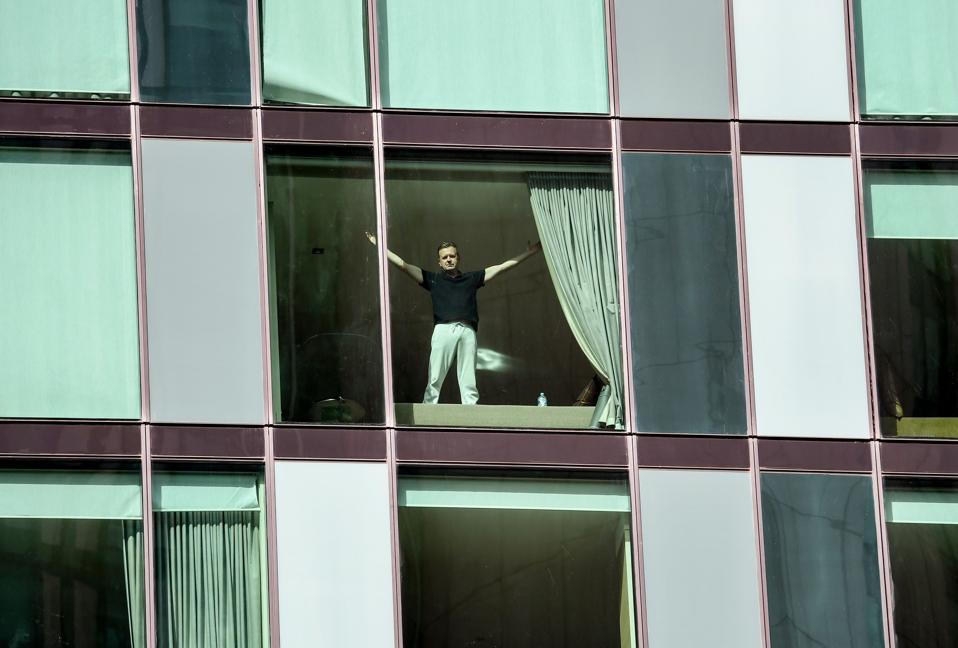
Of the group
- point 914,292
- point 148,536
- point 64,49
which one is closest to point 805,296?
point 914,292

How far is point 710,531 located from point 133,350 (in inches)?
228

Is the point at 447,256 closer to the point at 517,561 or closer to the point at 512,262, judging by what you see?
the point at 512,262

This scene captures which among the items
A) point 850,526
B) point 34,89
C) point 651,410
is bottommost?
point 850,526

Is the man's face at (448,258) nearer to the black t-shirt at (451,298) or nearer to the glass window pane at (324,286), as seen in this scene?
the black t-shirt at (451,298)

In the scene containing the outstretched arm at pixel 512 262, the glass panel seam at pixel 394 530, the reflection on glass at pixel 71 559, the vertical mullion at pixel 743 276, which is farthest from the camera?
the outstretched arm at pixel 512 262

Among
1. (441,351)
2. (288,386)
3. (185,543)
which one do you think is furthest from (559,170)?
(185,543)

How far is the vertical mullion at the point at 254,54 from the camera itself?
19797 mm

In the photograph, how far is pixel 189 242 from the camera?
1938 cm

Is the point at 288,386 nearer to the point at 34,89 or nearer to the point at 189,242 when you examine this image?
the point at 189,242

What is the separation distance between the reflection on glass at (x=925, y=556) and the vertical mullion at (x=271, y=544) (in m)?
5.91

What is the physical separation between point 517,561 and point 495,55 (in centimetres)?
516

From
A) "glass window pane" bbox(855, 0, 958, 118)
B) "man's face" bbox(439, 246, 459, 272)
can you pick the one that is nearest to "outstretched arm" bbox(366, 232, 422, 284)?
"man's face" bbox(439, 246, 459, 272)

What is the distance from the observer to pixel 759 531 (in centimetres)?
1928

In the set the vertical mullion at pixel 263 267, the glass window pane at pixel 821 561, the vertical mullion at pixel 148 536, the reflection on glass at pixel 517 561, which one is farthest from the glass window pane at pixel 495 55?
the glass window pane at pixel 821 561
